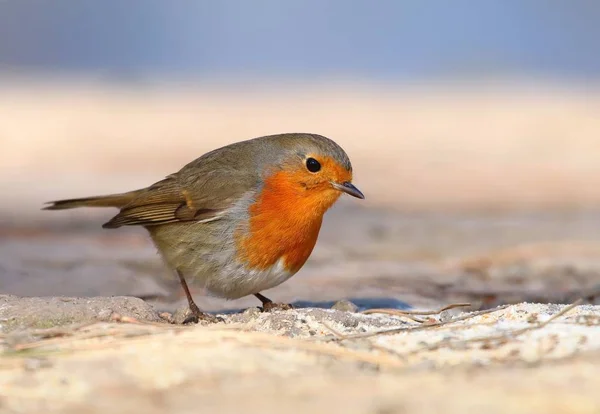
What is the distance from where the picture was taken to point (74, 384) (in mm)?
3660

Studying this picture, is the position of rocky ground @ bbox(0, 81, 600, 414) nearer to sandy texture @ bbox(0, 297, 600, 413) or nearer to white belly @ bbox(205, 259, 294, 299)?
sandy texture @ bbox(0, 297, 600, 413)

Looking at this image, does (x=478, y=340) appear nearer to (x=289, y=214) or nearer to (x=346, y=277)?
(x=289, y=214)

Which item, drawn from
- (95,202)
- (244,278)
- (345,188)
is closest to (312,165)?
(345,188)

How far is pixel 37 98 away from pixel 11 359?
1919 centimetres

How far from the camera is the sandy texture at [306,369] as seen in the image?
331cm

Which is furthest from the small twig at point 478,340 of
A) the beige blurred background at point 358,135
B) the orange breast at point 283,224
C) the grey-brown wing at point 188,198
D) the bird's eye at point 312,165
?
the beige blurred background at point 358,135

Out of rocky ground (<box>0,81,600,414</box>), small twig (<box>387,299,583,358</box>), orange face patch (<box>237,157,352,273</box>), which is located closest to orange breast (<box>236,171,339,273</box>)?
orange face patch (<box>237,157,352,273</box>)

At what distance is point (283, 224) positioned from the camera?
5.88 meters

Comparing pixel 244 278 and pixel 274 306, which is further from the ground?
pixel 244 278

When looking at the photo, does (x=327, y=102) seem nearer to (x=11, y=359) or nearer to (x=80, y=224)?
(x=80, y=224)

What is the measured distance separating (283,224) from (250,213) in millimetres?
204

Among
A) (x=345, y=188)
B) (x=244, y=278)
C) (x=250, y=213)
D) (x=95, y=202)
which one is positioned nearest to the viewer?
(x=244, y=278)

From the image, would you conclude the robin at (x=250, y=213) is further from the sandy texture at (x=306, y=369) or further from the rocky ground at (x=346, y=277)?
the sandy texture at (x=306, y=369)

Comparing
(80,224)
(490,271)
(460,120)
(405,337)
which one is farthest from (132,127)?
(405,337)
